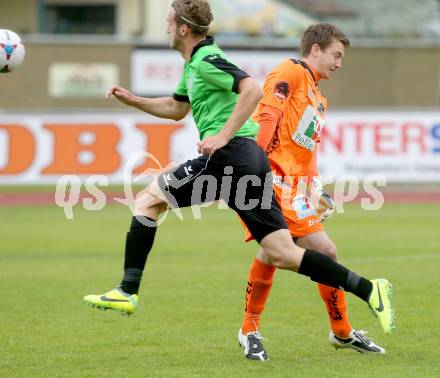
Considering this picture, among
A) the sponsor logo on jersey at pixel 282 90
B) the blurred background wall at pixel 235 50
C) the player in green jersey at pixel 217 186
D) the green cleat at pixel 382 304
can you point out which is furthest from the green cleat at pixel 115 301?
the blurred background wall at pixel 235 50

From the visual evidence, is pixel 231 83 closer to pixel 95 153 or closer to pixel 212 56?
pixel 212 56

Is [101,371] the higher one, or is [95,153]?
[101,371]

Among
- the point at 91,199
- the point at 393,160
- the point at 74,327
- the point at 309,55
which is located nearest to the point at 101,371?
the point at 74,327

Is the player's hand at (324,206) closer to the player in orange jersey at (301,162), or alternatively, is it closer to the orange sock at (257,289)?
the player in orange jersey at (301,162)

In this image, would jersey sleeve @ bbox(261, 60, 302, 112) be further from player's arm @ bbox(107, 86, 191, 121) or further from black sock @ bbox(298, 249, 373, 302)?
black sock @ bbox(298, 249, 373, 302)

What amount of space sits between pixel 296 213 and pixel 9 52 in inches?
91.7

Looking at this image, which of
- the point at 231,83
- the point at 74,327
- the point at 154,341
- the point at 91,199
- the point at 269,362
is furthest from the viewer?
the point at 91,199

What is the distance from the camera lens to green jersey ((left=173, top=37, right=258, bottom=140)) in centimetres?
634

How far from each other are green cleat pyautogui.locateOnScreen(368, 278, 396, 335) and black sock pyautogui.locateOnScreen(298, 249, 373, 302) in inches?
1.6

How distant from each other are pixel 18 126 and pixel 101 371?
14.1 metres

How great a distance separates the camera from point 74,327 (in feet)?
26.7

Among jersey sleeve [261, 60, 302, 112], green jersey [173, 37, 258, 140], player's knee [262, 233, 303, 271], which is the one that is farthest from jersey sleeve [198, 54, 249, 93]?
player's knee [262, 233, 303, 271]

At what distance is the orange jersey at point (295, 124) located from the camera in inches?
277

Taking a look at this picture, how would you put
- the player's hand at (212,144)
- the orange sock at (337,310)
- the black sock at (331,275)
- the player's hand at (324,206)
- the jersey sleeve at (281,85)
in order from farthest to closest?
the player's hand at (324,206), the orange sock at (337,310), the jersey sleeve at (281,85), the black sock at (331,275), the player's hand at (212,144)
